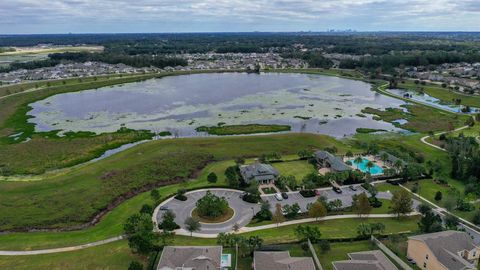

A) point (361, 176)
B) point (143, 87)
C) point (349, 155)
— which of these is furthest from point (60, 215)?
point (143, 87)

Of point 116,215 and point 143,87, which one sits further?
point 143,87

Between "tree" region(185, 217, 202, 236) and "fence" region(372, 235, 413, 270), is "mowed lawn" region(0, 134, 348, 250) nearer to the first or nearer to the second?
"tree" region(185, 217, 202, 236)

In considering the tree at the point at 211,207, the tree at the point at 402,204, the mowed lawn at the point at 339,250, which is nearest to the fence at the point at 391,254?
the mowed lawn at the point at 339,250

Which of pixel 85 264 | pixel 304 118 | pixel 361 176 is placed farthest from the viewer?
pixel 304 118

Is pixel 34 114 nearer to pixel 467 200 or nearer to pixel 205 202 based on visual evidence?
pixel 205 202

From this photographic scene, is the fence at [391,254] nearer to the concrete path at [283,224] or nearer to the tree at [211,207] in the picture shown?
the concrete path at [283,224]

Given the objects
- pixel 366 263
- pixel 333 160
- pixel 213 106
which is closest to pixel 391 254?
pixel 366 263
